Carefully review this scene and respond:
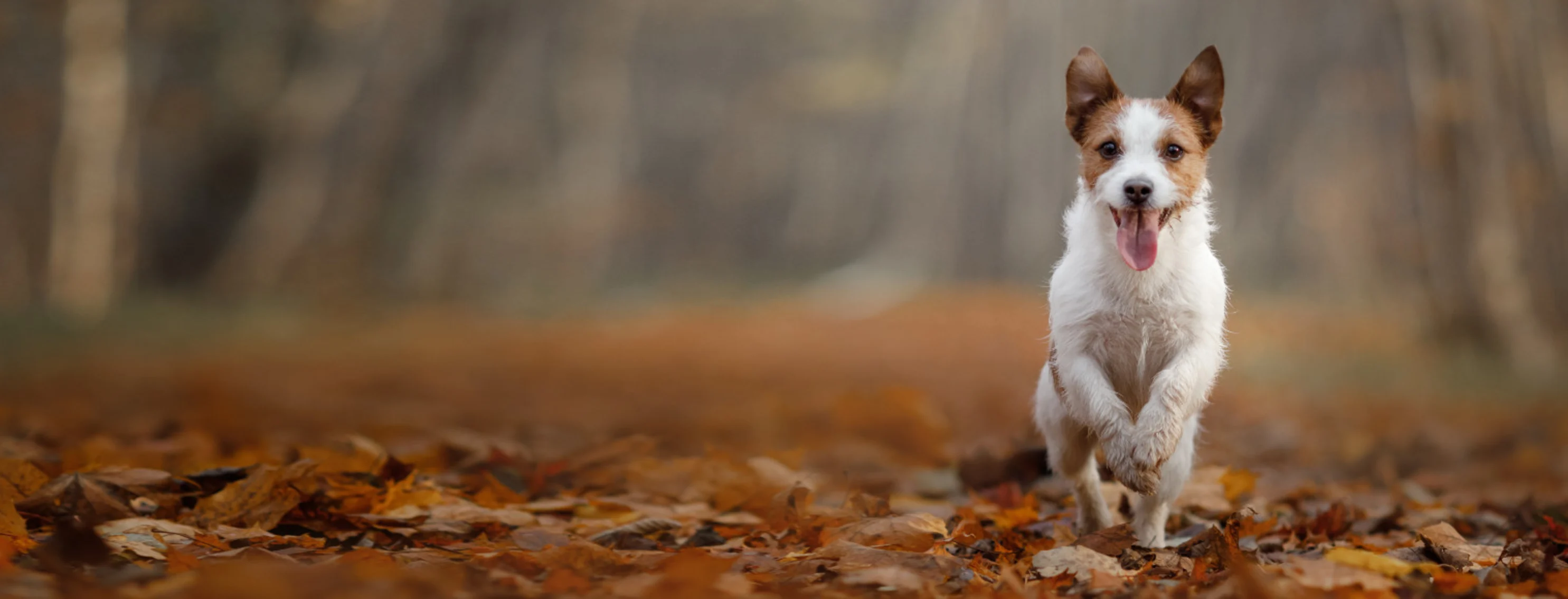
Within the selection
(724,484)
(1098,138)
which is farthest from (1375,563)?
(724,484)

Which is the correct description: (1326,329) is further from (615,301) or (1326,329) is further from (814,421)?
(615,301)

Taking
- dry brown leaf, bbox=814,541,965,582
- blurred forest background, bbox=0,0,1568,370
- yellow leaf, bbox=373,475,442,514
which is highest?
blurred forest background, bbox=0,0,1568,370

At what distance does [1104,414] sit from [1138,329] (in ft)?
1.03

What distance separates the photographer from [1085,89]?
10.6 feet

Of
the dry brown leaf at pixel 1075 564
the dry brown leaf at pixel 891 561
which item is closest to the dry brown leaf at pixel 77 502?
the dry brown leaf at pixel 891 561

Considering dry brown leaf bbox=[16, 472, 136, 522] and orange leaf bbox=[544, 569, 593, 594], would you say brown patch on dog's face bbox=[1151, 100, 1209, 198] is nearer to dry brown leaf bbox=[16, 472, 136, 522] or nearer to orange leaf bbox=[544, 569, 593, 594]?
orange leaf bbox=[544, 569, 593, 594]

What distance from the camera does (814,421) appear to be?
290 inches

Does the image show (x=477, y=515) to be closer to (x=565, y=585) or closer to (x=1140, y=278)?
(x=565, y=585)

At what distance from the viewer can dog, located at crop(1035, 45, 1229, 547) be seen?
9.91ft

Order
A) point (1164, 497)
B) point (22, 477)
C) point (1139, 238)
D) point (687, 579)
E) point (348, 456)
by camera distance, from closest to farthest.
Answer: point (687, 579) → point (1139, 238) → point (22, 477) → point (1164, 497) → point (348, 456)

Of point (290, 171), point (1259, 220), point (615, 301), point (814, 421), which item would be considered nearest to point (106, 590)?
point (814, 421)

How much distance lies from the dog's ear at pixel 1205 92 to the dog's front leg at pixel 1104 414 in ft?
2.52

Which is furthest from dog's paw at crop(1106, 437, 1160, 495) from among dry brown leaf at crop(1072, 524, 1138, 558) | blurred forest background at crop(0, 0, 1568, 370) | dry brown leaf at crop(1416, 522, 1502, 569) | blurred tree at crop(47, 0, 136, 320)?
blurred tree at crop(47, 0, 136, 320)

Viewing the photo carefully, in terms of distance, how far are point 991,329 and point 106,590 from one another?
10.0m
